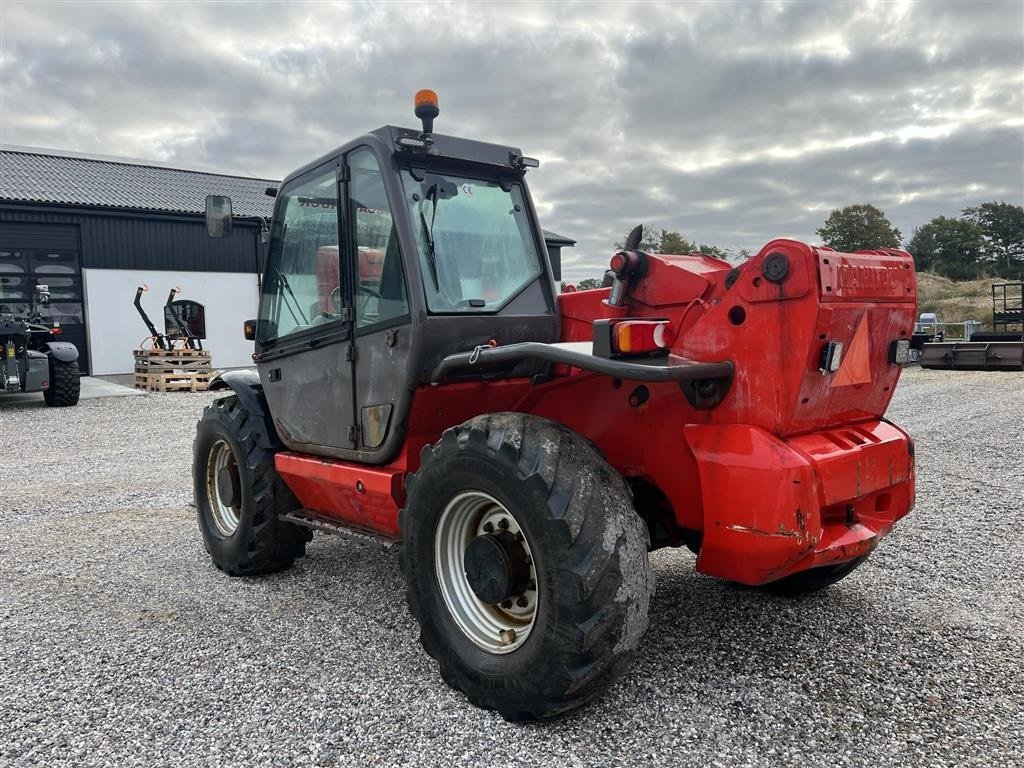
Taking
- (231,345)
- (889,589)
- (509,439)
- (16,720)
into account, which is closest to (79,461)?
(16,720)

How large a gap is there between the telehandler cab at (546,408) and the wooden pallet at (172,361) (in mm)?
13426

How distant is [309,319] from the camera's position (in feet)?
13.7

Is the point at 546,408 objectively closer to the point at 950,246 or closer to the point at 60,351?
the point at 60,351

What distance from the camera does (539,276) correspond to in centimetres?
392

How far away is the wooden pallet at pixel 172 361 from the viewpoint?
16.4 m

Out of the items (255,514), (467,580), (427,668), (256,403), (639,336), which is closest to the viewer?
(639,336)

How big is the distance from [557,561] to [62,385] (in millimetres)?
13707

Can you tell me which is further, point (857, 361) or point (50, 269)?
point (50, 269)

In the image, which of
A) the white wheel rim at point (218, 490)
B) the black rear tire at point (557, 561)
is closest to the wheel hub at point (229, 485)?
the white wheel rim at point (218, 490)

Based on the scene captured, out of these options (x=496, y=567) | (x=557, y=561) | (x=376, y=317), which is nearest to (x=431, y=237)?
(x=376, y=317)

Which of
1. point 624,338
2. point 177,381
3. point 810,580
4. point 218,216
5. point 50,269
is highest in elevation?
point 50,269

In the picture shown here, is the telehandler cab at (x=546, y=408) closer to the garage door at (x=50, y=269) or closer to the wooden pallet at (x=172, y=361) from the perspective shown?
the wooden pallet at (x=172, y=361)

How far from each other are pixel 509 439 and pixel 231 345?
22.1m

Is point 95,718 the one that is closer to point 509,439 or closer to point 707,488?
point 509,439
